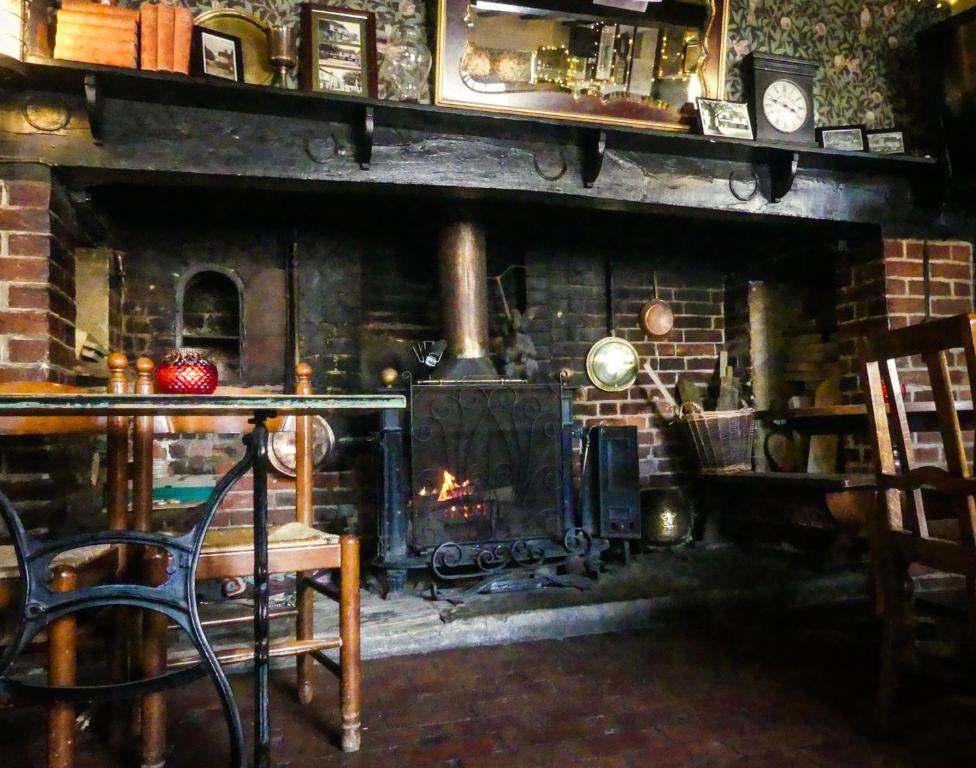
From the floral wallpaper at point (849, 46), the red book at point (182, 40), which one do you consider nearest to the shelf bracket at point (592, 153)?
the floral wallpaper at point (849, 46)

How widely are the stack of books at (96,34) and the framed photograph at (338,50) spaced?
529 millimetres

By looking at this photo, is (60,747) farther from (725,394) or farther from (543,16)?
(725,394)

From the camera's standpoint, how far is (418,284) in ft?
10.3

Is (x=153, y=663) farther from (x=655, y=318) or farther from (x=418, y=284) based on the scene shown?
(x=655, y=318)

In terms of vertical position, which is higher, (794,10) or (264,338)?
(794,10)

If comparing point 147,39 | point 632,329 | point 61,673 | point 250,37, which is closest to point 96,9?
point 147,39

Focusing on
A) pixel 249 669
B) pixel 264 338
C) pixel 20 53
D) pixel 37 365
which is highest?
pixel 20 53

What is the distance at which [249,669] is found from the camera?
6.74 feet

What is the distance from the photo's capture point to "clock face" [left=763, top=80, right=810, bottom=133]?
2.63 meters

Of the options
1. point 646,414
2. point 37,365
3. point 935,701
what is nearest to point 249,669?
point 37,365

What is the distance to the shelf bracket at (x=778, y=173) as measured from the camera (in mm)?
2592

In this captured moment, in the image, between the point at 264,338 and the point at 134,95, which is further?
the point at 264,338

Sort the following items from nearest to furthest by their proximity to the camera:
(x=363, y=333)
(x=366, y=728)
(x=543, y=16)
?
(x=366, y=728) < (x=543, y=16) < (x=363, y=333)

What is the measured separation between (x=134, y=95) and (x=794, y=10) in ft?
8.91
